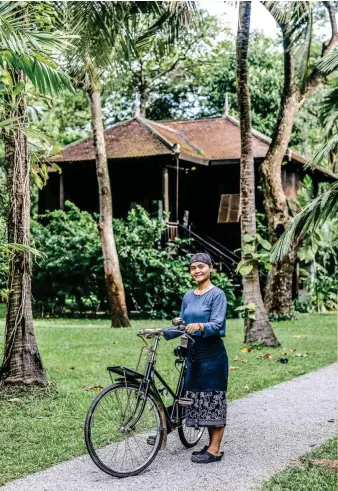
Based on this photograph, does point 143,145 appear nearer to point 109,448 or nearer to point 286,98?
point 286,98

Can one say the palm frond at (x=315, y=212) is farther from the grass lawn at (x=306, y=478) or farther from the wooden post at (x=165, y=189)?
the wooden post at (x=165, y=189)

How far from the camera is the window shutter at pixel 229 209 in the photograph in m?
26.8

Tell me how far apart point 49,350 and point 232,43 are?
1002 inches

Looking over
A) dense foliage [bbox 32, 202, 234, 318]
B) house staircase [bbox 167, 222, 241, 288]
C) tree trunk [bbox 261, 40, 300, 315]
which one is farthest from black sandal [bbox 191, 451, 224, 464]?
house staircase [bbox 167, 222, 241, 288]

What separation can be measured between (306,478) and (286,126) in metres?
14.5

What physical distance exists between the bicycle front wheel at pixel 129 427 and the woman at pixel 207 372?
383 millimetres

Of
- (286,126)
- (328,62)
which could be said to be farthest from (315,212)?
(286,126)

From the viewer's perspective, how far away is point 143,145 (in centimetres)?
2559

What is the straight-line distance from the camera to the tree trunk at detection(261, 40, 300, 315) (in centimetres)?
1925

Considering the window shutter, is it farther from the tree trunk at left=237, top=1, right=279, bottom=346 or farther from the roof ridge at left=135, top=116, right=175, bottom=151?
the tree trunk at left=237, top=1, right=279, bottom=346

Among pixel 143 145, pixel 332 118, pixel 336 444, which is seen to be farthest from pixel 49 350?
pixel 143 145

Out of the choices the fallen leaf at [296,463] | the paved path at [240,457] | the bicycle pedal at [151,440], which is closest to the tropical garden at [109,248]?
the paved path at [240,457]

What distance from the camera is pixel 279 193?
20.3 m

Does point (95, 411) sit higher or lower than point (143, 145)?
lower
